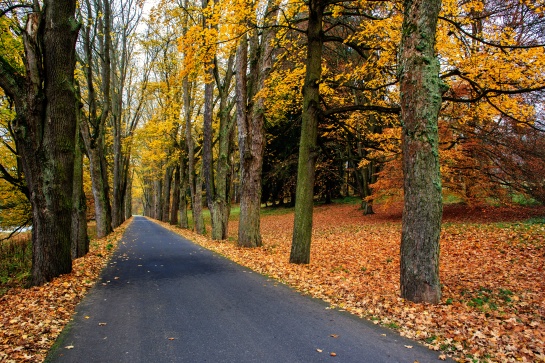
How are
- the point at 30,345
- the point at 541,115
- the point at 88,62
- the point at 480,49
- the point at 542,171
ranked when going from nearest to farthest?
1. the point at 30,345
2. the point at 480,49
3. the point at 88,62
4. the point at 542,171
5. the point at 541,115

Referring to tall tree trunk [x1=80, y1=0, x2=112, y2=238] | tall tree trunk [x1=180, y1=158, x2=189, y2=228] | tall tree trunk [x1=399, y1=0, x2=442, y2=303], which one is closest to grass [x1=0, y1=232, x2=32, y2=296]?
tall tree trunk [x1=80, y1=0, x2=112, y2=238]

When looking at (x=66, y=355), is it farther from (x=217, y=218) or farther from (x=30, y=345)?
(x=217, y=218)

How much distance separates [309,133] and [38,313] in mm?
6444

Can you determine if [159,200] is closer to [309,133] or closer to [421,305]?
[309,133]

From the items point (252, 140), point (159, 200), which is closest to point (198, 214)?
point (252, 140)

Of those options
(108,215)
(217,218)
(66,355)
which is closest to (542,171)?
(217,218)

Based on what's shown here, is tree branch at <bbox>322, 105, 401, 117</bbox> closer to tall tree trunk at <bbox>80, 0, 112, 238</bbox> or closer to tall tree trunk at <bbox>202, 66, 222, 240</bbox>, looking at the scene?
tall tree trunk at <bbox>202, 66, 222, 240</bbox>

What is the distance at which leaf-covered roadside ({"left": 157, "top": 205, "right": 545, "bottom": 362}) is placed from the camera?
4.22 metres

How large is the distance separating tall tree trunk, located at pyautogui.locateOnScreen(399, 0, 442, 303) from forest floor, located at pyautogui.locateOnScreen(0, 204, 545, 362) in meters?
0.48

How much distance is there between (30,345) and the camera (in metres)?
4.02

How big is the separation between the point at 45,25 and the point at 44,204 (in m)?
3.78

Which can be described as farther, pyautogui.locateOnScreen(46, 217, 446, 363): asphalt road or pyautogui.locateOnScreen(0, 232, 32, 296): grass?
pyautogui.locateOnScreen(0, 232, 32, 296): grass

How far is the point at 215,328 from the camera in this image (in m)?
4.54

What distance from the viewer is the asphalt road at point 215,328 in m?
3.79
